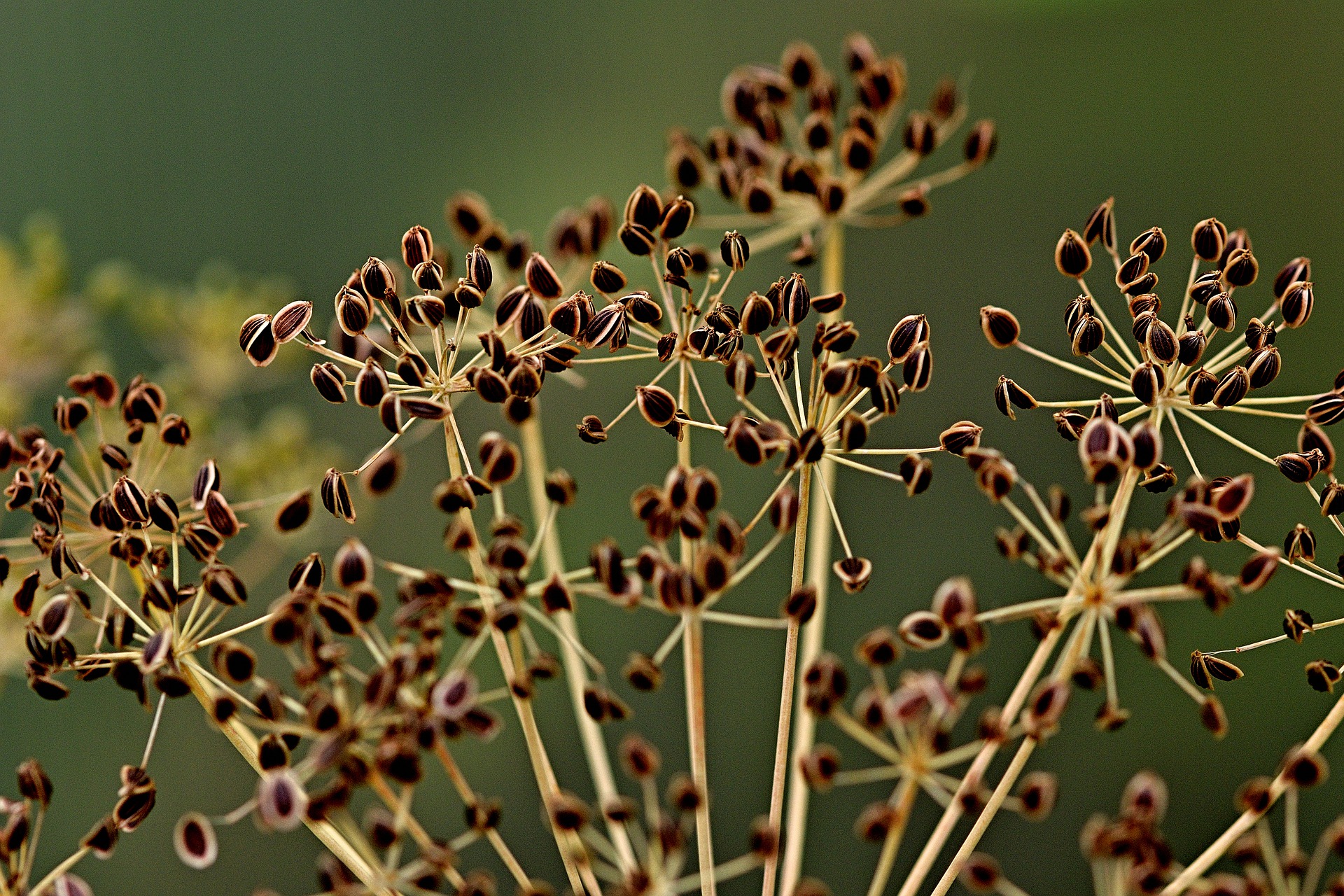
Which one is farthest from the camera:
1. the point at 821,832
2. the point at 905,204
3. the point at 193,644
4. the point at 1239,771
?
the point at 821,832

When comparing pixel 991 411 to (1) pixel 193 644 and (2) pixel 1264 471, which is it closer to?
(2) pixel 1264 471

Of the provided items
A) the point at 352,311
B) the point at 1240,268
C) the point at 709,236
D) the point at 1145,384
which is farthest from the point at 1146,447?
the point at 709,236

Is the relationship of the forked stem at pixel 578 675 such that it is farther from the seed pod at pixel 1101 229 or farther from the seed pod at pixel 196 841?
the seed pod at pixel 1101 229

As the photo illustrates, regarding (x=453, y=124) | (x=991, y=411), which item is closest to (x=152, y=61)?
(x=453, y=124)

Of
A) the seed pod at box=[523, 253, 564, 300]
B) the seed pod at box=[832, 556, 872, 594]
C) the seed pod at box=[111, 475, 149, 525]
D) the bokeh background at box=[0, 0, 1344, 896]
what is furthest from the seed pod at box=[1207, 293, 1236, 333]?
the bokeh background at box=[0, 0, 1344, 896]

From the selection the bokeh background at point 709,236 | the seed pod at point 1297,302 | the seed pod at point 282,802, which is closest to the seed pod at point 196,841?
the seed pod at point 282,802
